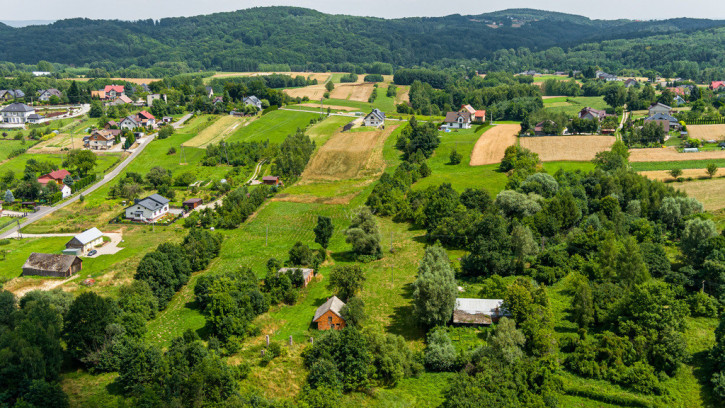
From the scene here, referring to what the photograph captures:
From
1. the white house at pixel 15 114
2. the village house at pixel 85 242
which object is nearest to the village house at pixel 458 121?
the village house at pixel 85 242

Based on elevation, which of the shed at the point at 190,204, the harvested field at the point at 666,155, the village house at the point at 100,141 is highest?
the village house at the point at 100,141

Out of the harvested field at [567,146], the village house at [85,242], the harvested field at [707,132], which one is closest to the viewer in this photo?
the village house at [85,242]

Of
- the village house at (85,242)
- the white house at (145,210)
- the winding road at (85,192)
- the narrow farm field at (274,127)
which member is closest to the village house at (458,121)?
the narrow farm field at (274,127)

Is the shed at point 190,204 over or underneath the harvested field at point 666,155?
underneath

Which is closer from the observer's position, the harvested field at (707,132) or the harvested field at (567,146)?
the harvested field at (567,146)

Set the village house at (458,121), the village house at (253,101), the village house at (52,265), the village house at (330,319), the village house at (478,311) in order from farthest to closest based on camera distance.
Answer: the village house at (253,101)
the village house at (458,121)
the village house at (52,265)
the village house at (330,319)
the village house at (478,311)

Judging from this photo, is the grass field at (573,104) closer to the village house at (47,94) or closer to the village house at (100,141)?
the village house at (100,141)

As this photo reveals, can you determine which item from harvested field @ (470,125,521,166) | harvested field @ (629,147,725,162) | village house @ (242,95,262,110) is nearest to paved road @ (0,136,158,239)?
village house @ (242,95,262,110)
